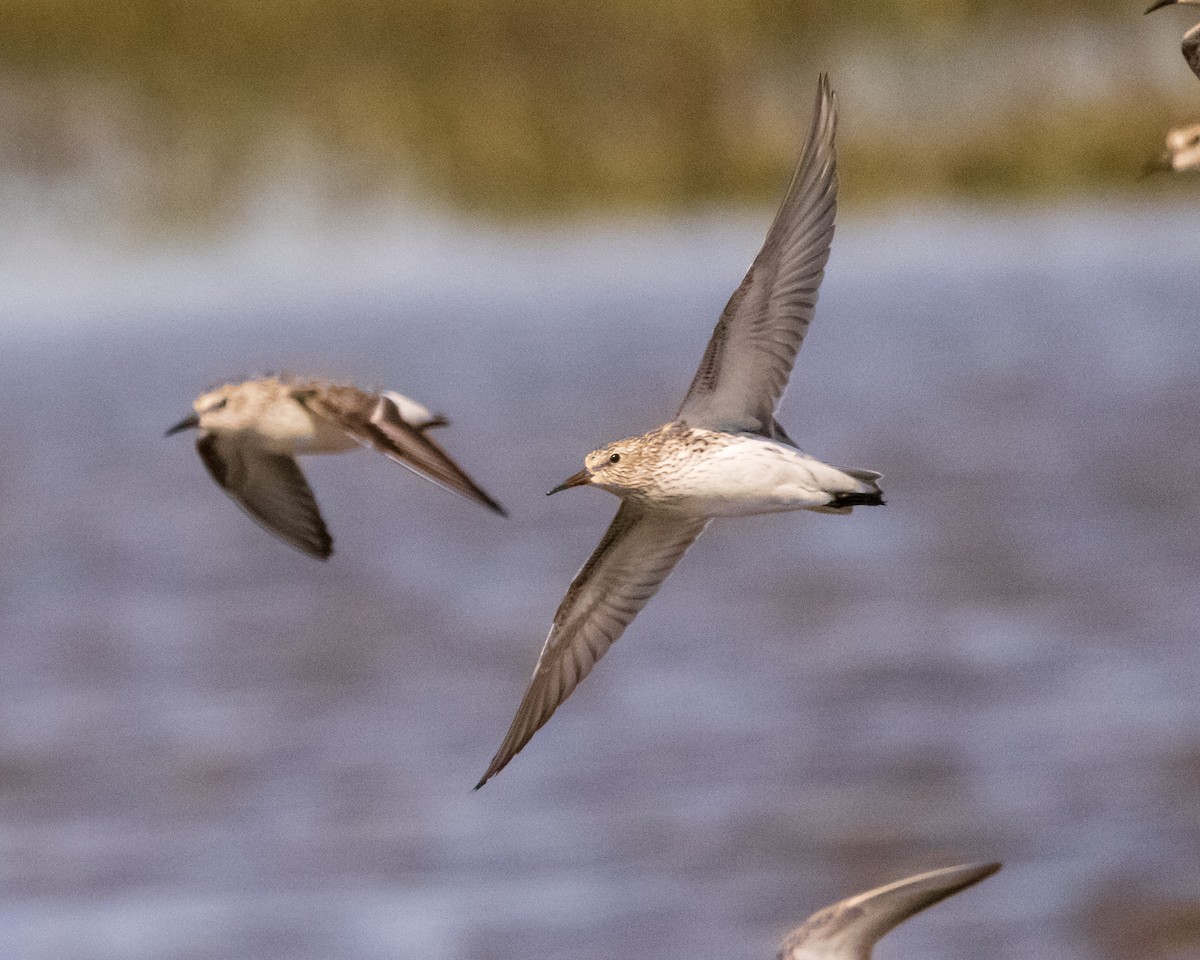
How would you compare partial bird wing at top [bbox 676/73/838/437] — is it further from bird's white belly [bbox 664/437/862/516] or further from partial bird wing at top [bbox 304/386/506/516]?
partial bird wing at top [bbox 304/386/506/516]

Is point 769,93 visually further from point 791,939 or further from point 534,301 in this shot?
point 791,939

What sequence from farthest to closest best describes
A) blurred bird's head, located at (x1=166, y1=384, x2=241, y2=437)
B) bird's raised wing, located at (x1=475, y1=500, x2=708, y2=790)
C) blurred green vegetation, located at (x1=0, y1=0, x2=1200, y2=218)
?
blurred green vegetation, located at (x1=0, y1=0, x2=1200, y2=218) < blurred bird's head, located at (x1=166, y1=384, x2=241, y2=437) < bird's raised wing, located at (x1=475, y1=500, x2=708, y2=790)

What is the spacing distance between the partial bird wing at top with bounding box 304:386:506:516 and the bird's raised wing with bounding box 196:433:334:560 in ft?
1.82

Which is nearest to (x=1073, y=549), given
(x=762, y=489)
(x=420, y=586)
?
(x=420, y=586)

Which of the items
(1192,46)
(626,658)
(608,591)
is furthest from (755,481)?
(626,658)

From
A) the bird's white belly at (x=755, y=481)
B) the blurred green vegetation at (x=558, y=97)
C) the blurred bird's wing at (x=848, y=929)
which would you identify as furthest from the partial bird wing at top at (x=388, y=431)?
the blurred green vegetation at (x=558, y=97)

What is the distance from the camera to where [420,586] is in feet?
60.3

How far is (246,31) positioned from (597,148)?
4828 mm

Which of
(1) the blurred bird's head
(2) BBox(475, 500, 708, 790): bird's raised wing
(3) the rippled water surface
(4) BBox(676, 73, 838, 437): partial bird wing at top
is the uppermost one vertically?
(4) BBox(676, 73, 838, 437): partial bird wing at top

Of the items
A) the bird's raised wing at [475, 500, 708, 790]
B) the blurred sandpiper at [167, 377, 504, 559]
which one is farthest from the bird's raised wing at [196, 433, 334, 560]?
the bird's raised wing at [475, 500, 708, 790]

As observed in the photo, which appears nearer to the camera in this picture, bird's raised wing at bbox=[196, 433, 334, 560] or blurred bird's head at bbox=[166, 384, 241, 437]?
blurred bird's head at bbox=[166, 384, 241, 437]

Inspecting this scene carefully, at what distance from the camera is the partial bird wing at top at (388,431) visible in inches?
184

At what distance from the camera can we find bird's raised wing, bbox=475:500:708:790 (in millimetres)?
5473

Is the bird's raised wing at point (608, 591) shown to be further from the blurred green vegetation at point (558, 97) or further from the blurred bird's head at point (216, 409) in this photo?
the blurred green vegetation at point (558, 97)
